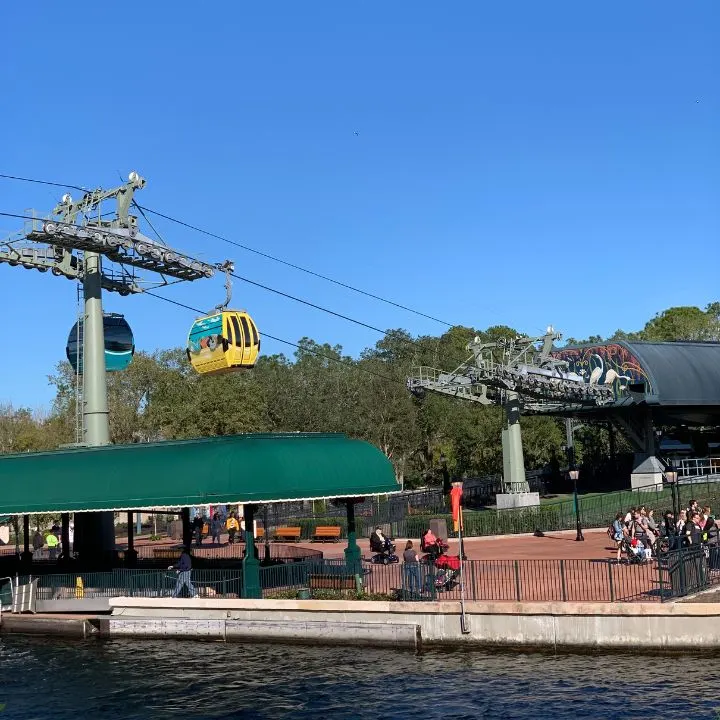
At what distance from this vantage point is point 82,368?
36438 mm

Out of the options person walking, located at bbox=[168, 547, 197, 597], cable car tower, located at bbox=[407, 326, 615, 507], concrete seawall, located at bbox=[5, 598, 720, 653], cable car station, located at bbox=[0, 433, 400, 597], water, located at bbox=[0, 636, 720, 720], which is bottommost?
water, located at bbox=[0, 636, 720, 720]

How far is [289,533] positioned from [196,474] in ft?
56.7

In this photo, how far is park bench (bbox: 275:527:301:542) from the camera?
4341 centimetres

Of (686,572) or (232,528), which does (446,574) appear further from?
(232,528)

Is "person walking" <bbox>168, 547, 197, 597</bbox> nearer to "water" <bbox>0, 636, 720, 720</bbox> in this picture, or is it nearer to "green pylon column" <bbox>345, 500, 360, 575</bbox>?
"water" <bbox>0, 636, 720, 720</bbox>

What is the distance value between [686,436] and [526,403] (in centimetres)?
1748

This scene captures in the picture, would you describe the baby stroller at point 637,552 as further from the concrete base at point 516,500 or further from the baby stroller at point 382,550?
the concrete base at point 516,500

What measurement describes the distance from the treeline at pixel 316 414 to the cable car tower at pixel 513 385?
482 inches

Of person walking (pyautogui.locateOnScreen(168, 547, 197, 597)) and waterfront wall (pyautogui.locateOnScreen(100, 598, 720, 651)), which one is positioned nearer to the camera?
waterfront wall (pyautogui.locateOnScreen(100, 598, 720, 651))

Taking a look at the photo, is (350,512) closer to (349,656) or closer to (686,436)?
(349,656)

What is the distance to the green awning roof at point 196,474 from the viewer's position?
26.6m

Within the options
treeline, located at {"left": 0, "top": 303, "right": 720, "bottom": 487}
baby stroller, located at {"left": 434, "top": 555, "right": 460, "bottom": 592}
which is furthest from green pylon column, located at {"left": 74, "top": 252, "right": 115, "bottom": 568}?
treeline, located at {"left": 0, "top": 303, "right": 720, "bottom": 487}

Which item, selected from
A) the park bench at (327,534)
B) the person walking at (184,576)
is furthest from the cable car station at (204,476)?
the park bench at (327,534)

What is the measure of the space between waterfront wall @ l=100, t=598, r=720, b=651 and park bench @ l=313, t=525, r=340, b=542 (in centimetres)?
1622
